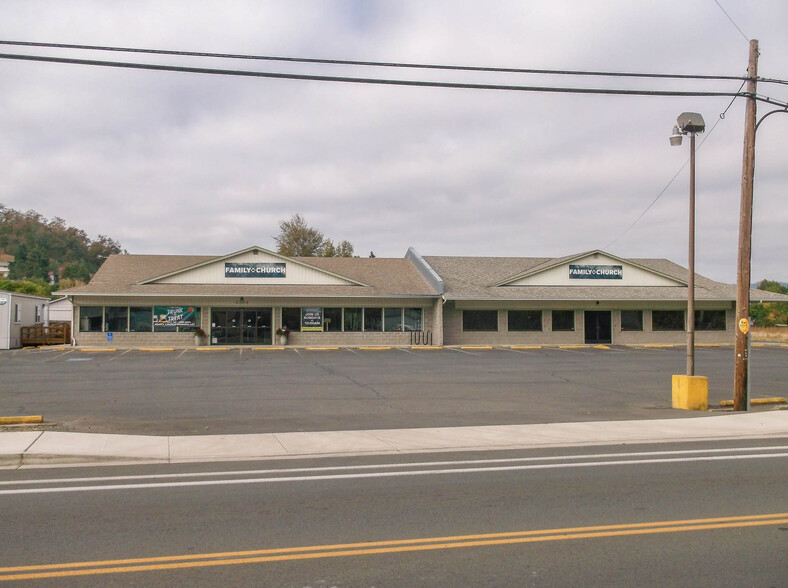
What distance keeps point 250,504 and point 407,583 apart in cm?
292

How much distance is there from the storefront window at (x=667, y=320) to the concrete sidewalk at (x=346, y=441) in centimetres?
3007

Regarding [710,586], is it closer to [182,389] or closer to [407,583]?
[407,583]

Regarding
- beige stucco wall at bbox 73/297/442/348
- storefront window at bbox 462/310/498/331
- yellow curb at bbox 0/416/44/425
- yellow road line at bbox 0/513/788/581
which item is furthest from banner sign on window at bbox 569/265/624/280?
yellow road line at bbox 0/513/788/581

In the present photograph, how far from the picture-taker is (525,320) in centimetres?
4162

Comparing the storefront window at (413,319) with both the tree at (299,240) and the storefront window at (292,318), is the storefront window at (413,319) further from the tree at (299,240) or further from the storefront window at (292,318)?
the tree at (299,240)

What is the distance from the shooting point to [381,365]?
2692cm

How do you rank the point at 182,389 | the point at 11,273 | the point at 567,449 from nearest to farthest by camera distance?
the point at 567,449, the point at 182,389, the point at 11,273

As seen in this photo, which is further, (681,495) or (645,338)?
(645,338)

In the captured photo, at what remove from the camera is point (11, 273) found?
111m

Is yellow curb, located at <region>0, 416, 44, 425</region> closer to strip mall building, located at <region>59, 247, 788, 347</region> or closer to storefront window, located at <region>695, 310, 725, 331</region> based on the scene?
strip mall building, located at <region>59, 247, 788, 347</region>

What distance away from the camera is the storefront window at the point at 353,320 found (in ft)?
131

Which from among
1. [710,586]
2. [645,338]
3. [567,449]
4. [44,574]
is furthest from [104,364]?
[645,338]

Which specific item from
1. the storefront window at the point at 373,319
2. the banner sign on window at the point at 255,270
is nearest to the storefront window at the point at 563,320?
the storefront window at the point at 373,319

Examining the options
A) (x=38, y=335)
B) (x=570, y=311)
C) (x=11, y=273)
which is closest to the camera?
(x=38, y=335)
